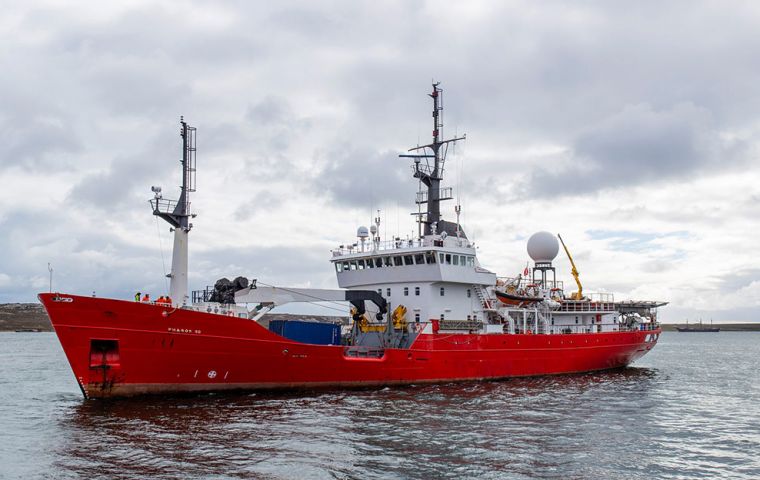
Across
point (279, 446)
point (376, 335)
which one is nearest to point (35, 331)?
point (376, 335)

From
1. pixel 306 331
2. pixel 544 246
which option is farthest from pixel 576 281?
pixel 306 331

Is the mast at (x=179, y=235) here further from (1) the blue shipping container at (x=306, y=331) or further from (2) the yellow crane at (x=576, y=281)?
(2) the yellow crane at (x=576, y=281)

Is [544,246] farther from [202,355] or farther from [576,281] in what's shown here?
[202,355]

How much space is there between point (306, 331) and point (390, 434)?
8.68 metres

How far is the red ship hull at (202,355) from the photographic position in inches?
864

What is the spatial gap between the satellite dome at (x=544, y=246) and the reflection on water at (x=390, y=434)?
12251 millimetres

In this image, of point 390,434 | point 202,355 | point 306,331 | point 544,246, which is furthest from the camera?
point 544,246

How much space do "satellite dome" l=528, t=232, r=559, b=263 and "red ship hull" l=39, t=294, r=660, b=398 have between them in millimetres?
11711

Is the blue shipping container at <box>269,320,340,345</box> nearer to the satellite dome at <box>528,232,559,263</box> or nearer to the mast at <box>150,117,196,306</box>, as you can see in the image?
the mast at <box>150,117,196,306</box>

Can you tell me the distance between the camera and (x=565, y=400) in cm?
2620

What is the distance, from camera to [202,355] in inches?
919

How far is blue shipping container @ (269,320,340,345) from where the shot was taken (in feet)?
85.5

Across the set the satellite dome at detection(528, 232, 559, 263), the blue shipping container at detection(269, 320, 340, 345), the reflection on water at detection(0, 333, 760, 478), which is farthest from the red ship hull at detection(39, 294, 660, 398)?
the satellite dome at detection(528, 232, 559, 263)

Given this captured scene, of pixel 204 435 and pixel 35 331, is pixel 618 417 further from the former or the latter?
pixel 35 331
